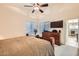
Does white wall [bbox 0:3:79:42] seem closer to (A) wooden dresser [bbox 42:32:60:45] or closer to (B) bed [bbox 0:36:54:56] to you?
(B) bed [bbox 0:36:54:56]

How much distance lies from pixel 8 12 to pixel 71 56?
110cm

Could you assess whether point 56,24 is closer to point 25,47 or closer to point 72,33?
point 72,33

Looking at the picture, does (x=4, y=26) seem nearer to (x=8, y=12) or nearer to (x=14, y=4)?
(x=8, y=12)

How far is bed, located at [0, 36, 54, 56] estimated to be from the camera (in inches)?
83.7

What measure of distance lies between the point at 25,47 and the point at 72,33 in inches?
27.6

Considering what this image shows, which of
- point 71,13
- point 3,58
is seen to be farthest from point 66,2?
point 3,58

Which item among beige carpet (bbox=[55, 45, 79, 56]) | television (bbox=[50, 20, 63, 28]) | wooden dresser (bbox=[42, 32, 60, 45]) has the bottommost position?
beige carpet (bbox=[55, 45, 79, 56])

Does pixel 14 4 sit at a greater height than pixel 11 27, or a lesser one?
greater

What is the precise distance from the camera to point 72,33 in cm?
220

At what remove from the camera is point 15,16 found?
2.17 m

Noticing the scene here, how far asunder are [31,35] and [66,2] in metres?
0.69

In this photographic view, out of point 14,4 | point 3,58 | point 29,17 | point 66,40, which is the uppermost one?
point 14,4

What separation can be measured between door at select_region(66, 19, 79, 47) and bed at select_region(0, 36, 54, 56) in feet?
0.93

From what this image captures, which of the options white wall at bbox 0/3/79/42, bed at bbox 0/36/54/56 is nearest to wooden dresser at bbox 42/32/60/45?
bed at bbox 0/36/54/56
